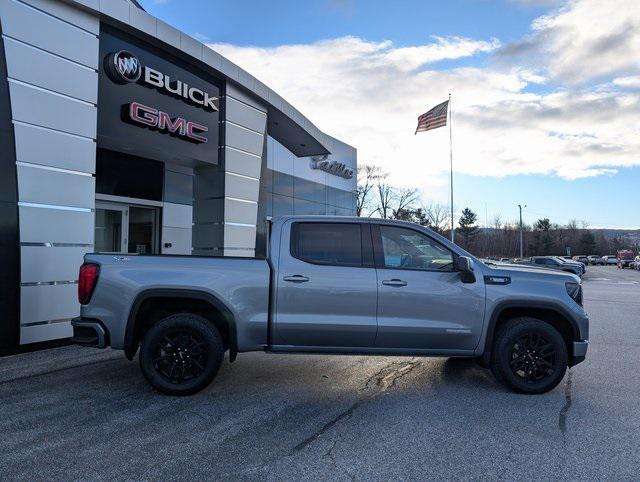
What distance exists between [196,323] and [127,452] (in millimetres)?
1568

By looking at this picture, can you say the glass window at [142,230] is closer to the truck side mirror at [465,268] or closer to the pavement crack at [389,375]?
the pavement crack at [389,375]

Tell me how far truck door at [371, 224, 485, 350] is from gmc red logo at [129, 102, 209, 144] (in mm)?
6265

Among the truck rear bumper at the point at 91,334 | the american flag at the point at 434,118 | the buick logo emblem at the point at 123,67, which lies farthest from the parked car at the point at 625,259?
the truck rear bumper at the point at 91,334

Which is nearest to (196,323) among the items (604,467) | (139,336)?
(139,336)

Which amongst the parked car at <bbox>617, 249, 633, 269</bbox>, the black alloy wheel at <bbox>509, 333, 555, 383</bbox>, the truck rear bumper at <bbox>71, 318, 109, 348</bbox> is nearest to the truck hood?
the black alloy wheel at <bbox>509, 333, 555, 383</bbox>

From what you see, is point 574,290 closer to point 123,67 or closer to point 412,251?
point 412,251

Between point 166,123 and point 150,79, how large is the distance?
91 centimetres

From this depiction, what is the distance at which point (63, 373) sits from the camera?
607 centimetres

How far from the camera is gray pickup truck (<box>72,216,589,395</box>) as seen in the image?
5164 mm

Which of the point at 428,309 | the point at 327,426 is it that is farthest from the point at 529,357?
the point at 327,426

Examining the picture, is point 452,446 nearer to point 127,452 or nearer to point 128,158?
point 127,452

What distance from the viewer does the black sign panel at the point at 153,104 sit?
8750 millimetres

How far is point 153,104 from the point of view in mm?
9719

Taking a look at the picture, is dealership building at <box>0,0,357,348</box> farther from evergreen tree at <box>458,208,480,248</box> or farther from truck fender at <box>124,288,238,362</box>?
evergreen tree at <box>458,208,480,248</box>
